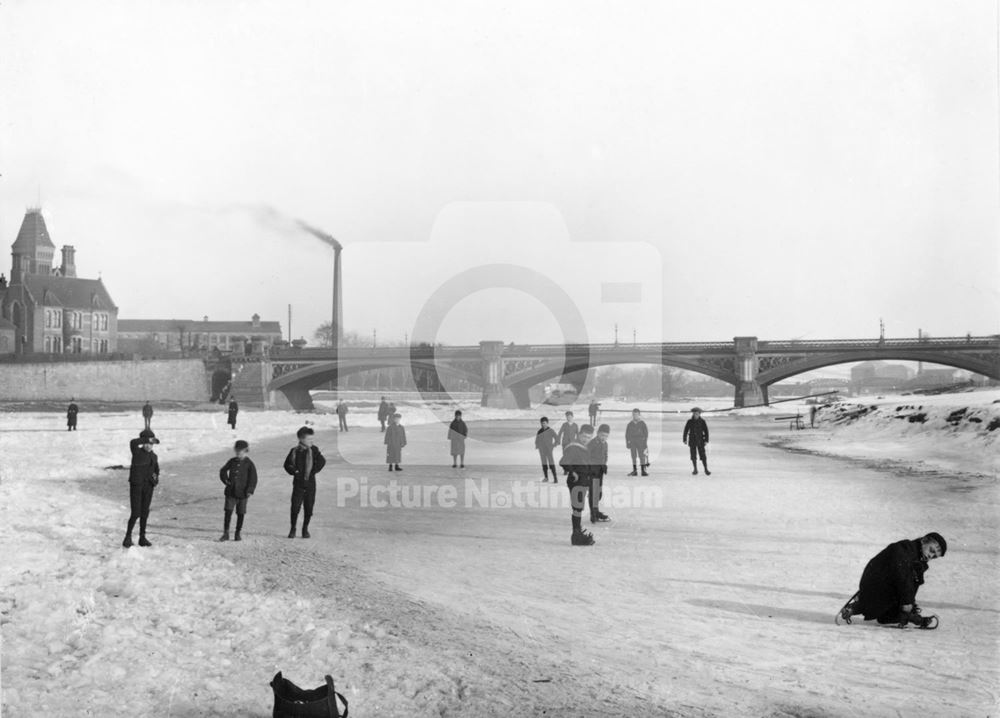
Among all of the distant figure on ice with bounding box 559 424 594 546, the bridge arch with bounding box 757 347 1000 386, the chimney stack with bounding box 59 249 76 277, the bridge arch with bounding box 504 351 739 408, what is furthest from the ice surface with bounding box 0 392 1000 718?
the chimney stack with bounding box 59 249 76 277

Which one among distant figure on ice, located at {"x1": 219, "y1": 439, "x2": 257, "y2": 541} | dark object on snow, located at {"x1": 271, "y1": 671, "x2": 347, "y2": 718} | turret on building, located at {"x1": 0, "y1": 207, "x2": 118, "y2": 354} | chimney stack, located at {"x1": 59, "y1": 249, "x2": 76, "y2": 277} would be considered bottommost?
dark object on snow, located at {"x1": 271, "y1": 671, "x2": 347, "y2": 718}

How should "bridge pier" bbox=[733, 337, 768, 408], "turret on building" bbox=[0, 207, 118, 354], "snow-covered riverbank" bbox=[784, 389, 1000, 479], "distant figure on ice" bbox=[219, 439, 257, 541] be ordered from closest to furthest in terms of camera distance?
"distant figure on ice" bbox=[219, 439, 257, 541]
"snow-covered riverbank" bbox=[784, 389, 1000, 479]
"bridge pier" bbox=[733, 337, 768, 408]
"turret on building" bbox=[0, 207, 118, 354]

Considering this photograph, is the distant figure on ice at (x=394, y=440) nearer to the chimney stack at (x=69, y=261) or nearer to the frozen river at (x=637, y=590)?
the frozen river at (x=637, y=590)

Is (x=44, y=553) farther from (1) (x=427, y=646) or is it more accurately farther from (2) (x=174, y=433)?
→ (2) (x=174, y=433)

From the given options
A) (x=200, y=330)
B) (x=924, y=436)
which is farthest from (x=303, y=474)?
(x=200, y=330)

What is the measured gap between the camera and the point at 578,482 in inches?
433

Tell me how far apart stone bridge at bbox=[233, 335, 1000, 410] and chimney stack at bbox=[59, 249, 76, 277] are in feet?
160

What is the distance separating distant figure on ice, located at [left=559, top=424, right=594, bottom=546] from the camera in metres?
10.8

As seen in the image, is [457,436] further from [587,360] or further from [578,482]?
[587,360]

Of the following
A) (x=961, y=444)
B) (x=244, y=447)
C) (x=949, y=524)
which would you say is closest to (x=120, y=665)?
(x=244, y=447)

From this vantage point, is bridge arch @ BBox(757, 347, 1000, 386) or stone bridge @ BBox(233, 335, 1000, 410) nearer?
bridge arch @ BBox(757, 347, 1000, 386)

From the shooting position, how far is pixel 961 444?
22.8m

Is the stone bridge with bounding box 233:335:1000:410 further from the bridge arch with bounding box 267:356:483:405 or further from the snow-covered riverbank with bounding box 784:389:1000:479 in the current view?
the snow-covered riverbank with bounding box 784:389:1000:479

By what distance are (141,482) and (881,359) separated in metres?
58.6
